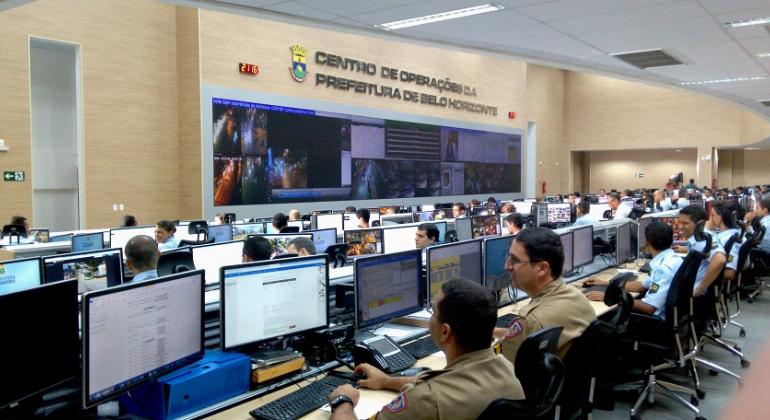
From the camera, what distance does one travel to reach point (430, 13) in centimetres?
590

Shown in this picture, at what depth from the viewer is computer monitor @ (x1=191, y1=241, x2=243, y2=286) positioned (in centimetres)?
503

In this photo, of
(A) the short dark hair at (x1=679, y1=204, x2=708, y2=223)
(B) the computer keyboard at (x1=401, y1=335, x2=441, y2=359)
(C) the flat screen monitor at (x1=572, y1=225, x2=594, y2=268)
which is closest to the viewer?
(B) the computer keyboard at (x1=401, y1=335, x2=441, y2=359)

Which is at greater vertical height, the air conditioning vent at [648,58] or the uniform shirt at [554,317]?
the air conditioning vent at [648,58]

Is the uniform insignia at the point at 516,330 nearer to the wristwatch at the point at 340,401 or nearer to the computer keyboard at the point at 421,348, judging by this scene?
the computer keyboard at the point at 421,348

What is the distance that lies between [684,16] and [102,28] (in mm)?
10802

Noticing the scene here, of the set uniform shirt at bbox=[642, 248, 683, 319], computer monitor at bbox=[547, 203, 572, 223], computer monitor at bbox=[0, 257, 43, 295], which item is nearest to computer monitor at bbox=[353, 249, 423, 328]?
uniform shirt at bbox=[642, 248, 683, 319]

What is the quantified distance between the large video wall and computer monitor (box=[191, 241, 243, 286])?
818cm

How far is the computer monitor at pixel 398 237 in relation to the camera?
21.6ft

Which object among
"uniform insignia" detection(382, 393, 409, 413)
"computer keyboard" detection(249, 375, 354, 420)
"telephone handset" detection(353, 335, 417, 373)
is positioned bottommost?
"computer keyboard" detection(249, 375, 354, 420)

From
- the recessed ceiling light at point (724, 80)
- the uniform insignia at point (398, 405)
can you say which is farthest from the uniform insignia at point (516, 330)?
the recessed ceiling light at point (724, 80)

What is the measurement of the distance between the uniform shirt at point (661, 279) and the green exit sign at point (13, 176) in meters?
10.8

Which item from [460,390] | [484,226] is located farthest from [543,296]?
[484,226]

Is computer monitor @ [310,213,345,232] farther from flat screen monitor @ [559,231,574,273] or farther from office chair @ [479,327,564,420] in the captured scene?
office chair @ [479,327,564,420]

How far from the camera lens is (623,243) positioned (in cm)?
648
